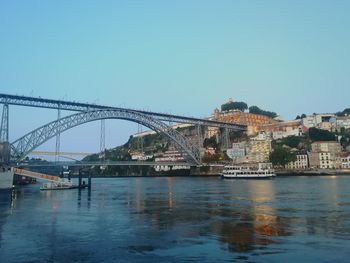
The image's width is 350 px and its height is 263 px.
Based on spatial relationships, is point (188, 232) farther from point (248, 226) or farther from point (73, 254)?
point (73, 254)

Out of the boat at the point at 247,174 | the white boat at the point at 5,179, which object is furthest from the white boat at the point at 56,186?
the boat at the point at 247,174

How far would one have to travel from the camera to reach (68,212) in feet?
61.6

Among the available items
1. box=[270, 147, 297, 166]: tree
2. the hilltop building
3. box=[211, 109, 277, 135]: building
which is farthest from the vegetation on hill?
box=[270, 147, 297, 166]: tree

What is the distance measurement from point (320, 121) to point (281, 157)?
101 ft

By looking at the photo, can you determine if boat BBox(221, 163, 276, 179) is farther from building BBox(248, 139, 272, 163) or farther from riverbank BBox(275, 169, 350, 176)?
building BBox(248, 139, 272, 163)

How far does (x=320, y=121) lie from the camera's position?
343ft

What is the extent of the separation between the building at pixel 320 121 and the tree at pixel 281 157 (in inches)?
951

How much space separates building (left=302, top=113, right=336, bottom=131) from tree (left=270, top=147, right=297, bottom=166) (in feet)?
79.2

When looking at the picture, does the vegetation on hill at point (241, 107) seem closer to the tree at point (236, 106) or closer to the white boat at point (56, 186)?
the tree at point (236, 106)

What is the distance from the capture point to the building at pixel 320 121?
101125 millimetres

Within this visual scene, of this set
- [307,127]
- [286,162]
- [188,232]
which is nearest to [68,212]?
[188,232]

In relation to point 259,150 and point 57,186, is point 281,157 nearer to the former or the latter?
point 259,150

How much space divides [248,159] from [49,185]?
57.4 meters

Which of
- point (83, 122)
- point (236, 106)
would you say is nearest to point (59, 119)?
point (83, 122)
